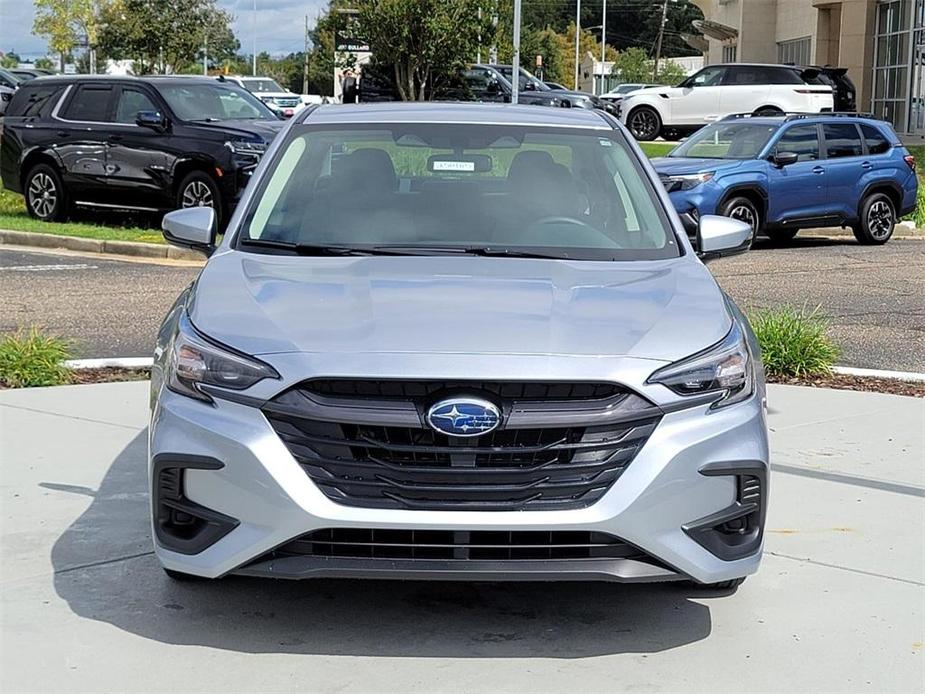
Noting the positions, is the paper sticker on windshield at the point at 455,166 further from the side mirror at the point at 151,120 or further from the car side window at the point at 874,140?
the car side window at the point at 874,140

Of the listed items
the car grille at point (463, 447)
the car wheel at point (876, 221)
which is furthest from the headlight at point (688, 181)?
the car grille at point (463, 447)

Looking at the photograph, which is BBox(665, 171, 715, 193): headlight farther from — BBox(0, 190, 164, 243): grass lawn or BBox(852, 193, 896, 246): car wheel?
BBox(0, 190, 164, 243): grass lawn

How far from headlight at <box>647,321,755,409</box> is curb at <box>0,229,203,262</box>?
37.6ft

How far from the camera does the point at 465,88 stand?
97.0 ft

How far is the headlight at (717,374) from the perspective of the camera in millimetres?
4332

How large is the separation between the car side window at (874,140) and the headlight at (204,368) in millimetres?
15598

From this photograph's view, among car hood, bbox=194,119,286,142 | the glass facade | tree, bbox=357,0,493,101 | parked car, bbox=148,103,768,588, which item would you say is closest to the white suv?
tree, bbox=357,0,493,101

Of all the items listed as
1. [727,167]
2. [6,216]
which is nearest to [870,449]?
[727,167]

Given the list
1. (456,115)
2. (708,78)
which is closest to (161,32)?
(708,78)

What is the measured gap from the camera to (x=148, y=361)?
9.23m

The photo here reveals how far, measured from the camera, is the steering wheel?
5559 mm

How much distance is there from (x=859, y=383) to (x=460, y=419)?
568cm

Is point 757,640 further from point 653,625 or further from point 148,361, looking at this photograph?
point 148,361

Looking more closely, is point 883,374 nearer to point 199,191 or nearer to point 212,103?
point 199,191
